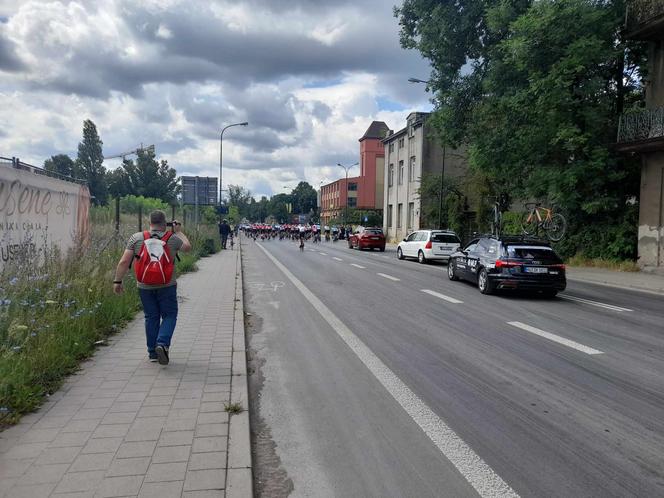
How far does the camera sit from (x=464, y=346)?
7113mm

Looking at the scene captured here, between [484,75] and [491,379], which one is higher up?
[484,75]

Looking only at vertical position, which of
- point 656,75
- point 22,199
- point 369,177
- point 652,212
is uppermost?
point 369,177

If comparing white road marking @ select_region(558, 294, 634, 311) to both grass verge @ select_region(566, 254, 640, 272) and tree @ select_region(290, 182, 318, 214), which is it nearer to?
grass verge @ select_region(566, 254, 640, 272)

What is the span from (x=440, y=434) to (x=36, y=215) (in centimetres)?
733

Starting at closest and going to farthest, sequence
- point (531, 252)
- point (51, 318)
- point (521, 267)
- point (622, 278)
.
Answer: point (51, 318) < point (521, 267) < point (531, 252) < point (622, 278)

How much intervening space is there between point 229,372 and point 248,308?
4.95m

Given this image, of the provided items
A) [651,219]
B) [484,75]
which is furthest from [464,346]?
[484,75]

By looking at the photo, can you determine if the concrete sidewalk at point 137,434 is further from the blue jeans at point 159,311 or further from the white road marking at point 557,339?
the white road marking at point 557,339

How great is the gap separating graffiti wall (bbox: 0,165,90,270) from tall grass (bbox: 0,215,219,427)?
0.30 m

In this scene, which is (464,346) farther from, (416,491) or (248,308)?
(248,308)

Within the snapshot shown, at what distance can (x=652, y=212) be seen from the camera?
1842 cm

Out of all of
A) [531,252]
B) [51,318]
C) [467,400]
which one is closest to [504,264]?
[531,252]

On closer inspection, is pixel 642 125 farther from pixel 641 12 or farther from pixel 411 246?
pixel 411 246

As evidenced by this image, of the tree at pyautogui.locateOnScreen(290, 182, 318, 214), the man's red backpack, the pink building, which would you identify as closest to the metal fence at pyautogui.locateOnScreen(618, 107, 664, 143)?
the man's red backpack
